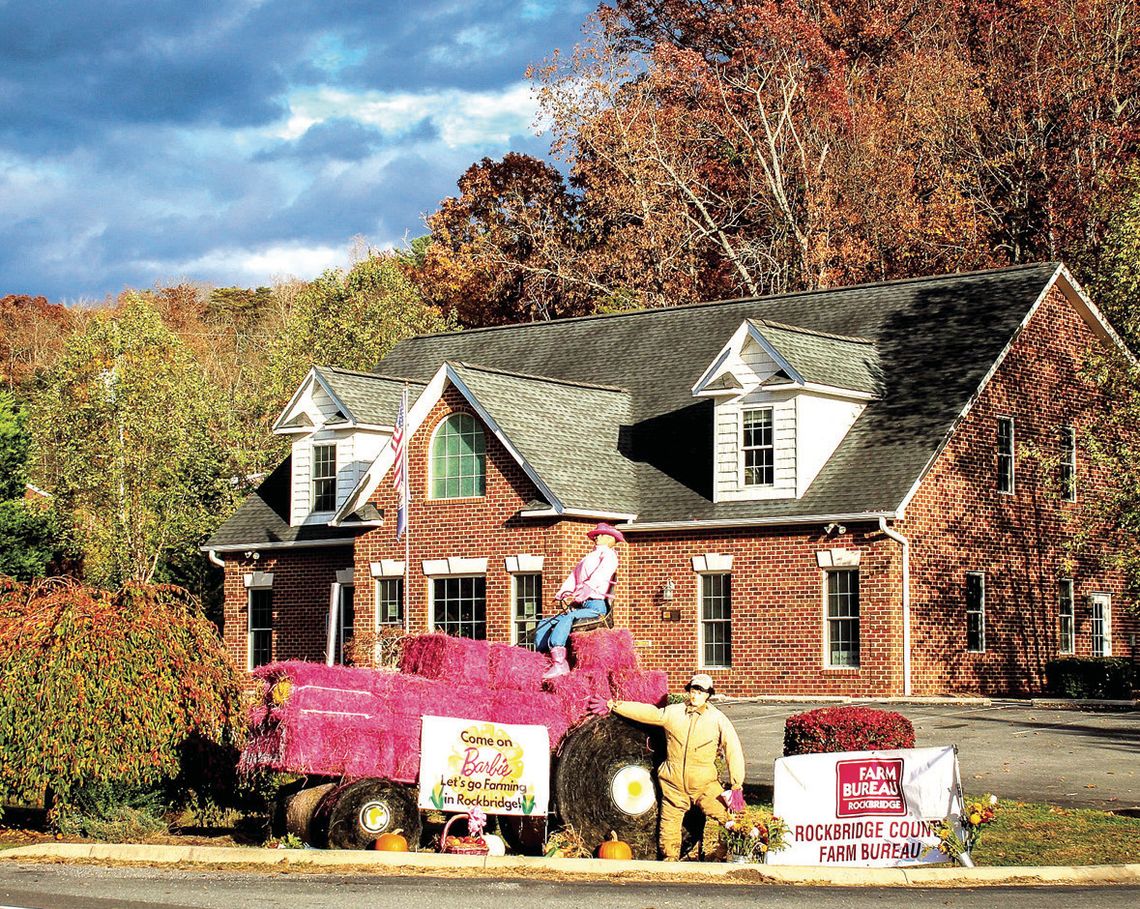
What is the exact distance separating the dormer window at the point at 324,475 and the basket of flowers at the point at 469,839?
852 inches

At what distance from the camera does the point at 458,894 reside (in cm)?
1381

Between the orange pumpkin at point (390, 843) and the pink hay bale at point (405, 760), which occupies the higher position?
the pink hay bale at point (405, 760)

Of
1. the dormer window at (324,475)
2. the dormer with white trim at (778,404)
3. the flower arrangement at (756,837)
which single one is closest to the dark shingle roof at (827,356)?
the dormer with white trim at (778,404)

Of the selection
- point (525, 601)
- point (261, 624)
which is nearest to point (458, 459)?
point (525, 601)

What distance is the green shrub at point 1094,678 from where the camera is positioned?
32.4 meters

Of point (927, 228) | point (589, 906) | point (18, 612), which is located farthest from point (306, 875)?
point (927, 228)

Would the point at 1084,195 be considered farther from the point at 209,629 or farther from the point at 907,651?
the point at 209,629

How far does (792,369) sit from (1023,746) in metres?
10.1

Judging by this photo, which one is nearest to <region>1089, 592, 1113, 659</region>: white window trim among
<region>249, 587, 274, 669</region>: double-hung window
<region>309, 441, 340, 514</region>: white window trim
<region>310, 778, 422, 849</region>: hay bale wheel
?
<region>309, 441, 340, 514</region>: white window trim

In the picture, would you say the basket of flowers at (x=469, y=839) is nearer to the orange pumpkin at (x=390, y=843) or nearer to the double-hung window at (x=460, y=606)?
the orange pumpkin at (x=390, y=843)

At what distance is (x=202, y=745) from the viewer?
1942 centimetres

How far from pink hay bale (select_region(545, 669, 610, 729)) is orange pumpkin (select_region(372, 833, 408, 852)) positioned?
226 centimetres

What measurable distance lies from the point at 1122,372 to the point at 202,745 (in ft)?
57.0

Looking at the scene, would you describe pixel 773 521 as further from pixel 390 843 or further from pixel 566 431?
pixel 390 843
